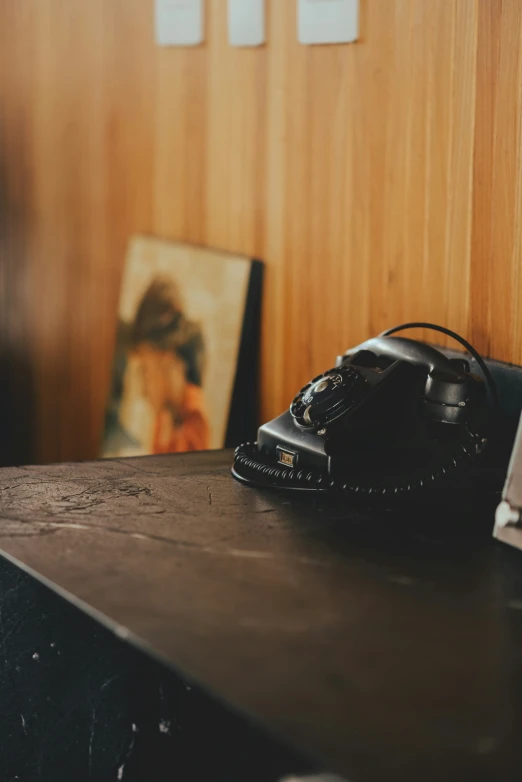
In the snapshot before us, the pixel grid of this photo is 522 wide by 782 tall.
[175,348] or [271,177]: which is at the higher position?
[271,177]

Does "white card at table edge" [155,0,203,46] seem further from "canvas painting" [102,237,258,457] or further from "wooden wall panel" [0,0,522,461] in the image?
"canvas painting" [102,237,258,457]

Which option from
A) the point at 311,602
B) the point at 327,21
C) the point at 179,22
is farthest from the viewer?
the point at 179,22

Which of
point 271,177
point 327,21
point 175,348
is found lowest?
point 175,348

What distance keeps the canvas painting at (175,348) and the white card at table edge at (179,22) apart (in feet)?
1.51

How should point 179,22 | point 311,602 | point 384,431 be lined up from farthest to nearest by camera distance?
point 179,22 → point 384,431 → point 311,602

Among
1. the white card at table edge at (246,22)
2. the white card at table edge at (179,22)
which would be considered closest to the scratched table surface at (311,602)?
the white card at table edge at (246,22)

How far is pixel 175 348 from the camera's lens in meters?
2.43

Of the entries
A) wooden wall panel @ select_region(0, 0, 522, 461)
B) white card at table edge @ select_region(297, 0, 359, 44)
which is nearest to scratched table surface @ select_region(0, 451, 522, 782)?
wooden wall panel @ select_region(0, 0, 522, 461)

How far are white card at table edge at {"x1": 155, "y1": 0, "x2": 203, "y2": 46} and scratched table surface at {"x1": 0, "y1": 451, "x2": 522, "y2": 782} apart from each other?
4.37 feet

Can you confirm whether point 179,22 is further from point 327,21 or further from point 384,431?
point 384,431

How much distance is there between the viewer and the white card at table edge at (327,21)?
71.7 inches

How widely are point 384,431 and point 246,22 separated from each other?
1177mm

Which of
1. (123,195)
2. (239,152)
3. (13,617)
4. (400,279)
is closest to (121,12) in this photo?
(123,195)

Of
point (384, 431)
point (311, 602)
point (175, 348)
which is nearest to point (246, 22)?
point (175, 348)
